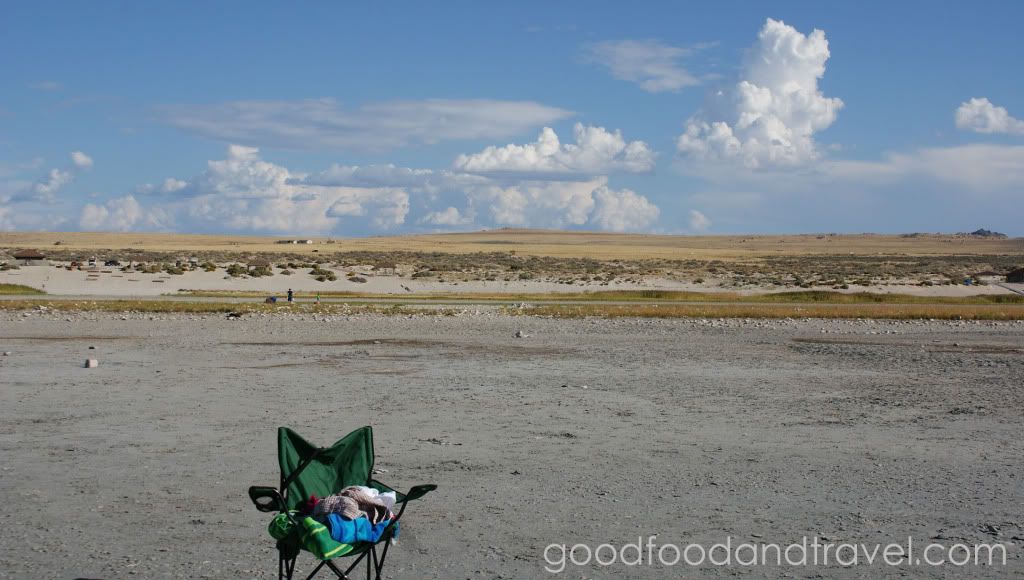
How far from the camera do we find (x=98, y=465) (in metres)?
9.78

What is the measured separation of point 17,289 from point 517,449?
40.5 meters

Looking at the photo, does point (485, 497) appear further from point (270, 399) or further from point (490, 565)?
point (270, 399)

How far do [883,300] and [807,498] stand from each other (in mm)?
41039

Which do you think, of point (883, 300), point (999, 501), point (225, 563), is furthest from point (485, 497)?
point (883, 300)

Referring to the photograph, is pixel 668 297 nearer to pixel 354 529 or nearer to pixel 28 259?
pixel 354 529

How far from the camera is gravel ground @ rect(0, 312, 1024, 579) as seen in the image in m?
7.43

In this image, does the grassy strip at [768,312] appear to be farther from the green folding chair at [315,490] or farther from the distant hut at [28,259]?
the distant hut at [28,259]

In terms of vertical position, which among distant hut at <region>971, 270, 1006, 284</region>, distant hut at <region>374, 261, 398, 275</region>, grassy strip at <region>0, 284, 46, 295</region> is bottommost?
grassy strip at <region>0, 284, 46, 295</region>

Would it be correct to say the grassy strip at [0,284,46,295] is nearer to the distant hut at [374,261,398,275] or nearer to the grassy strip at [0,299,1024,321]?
the grassy strip at [0,299,1024,321]

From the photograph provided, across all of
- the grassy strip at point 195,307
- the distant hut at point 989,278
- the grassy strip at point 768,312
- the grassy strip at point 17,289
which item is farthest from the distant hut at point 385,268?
the distant hut at point 989,278

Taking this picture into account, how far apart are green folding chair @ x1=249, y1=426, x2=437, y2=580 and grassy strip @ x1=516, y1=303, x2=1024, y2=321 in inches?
1051

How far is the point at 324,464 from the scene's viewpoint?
251 inches

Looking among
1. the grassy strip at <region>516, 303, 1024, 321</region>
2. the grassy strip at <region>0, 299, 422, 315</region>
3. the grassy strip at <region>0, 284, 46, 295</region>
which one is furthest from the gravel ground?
the grassy strip at <region>0, 284, 46, 295</region>

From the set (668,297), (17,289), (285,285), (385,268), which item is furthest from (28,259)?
(668,297)
